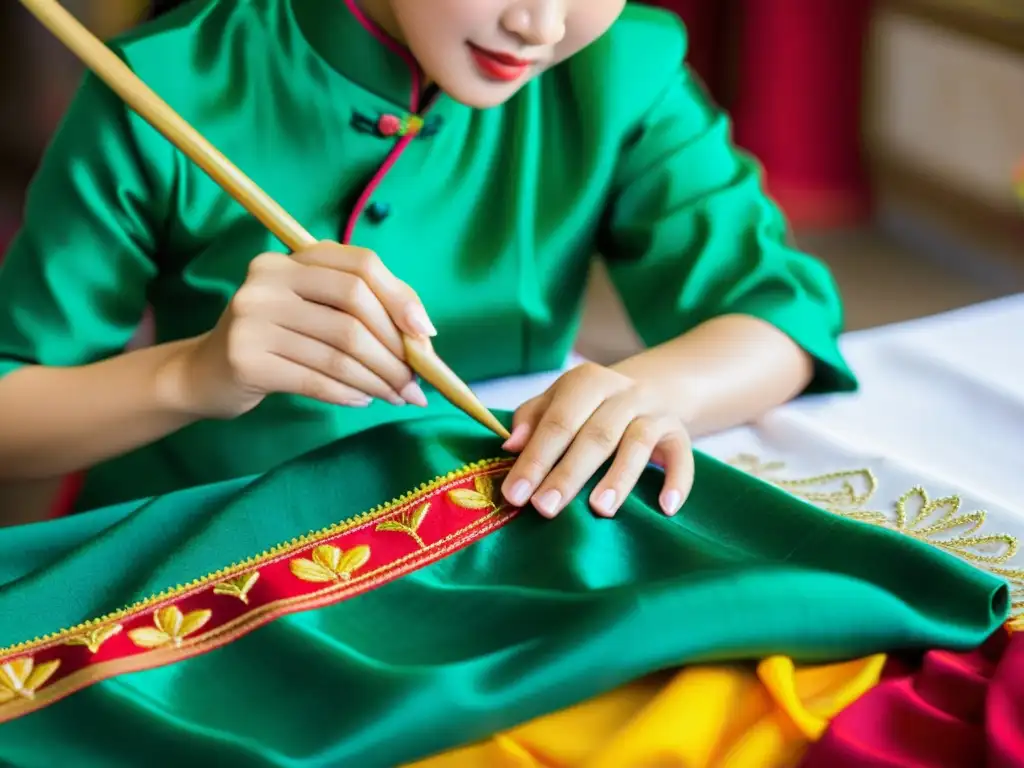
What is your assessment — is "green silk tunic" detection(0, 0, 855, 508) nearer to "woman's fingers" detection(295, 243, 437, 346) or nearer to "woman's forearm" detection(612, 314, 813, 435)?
"woman's forearm" detection(612, 314, 813, 435)

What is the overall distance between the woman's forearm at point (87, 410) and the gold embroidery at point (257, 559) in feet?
0.57

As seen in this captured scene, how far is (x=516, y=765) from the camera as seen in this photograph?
55 centimetres

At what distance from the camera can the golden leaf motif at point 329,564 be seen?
64 cm

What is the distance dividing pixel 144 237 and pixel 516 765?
0.47 metres

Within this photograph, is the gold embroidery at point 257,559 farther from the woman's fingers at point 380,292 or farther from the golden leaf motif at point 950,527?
the golden leaf motif at point 950,527

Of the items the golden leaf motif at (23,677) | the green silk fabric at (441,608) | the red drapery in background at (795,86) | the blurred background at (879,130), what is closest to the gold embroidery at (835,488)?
the green silk fabric at (441,608)

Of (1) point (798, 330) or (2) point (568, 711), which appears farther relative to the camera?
(1) point (798, 330)

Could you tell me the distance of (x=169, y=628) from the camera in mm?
614

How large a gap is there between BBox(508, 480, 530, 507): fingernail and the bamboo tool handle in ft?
0.17

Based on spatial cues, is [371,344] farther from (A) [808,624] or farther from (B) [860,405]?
(B) [860,405]

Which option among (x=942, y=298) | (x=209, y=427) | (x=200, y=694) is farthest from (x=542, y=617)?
(x=942, y=298)

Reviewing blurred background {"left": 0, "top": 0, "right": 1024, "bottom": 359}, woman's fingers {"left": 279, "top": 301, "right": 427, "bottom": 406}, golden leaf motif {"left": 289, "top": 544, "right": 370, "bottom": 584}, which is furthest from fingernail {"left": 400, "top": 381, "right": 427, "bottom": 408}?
blurred background {"left": 0, "top": 0, "right": 1024, "bottom": 359}

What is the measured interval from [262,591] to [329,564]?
4 centimetres

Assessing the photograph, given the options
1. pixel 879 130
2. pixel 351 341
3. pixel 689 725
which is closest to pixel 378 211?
pixel 351 341
